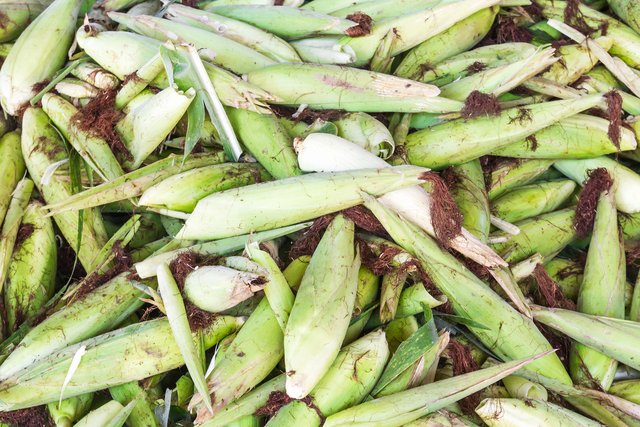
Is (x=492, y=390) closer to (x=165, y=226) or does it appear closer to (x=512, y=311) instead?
(x=512, y=311)

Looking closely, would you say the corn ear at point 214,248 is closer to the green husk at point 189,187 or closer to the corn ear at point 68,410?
the green husk at point 189,187

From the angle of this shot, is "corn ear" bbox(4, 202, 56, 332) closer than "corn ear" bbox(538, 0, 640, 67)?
Yes

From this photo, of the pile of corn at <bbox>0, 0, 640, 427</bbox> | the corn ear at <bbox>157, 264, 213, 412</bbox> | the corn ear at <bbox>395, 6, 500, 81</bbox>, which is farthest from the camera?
the corn ear at <bbox>395, 6, 500, 81</bbox>

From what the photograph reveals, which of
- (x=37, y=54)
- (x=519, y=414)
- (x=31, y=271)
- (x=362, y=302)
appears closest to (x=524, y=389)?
(x=519, y=414)

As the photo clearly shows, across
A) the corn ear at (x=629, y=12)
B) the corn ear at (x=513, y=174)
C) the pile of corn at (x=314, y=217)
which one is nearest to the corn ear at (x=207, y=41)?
the pile of corn at (x=314, y=217)

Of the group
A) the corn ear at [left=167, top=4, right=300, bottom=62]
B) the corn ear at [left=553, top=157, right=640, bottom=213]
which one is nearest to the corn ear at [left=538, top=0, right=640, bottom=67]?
the corn ear at [left=553, top=157, right=640, bottom=213]

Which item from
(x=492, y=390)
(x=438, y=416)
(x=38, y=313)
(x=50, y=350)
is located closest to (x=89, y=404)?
(x=50, y=350)

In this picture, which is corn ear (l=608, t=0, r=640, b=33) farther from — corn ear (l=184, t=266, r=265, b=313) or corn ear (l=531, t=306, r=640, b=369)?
corn ear (l=184, t=266, r=265, b=313)
